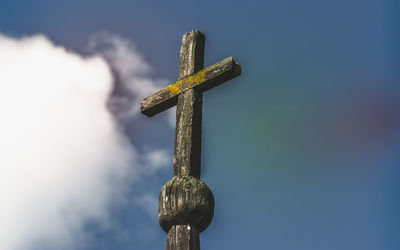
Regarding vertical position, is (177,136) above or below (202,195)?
above

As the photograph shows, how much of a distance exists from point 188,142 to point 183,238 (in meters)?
1.00

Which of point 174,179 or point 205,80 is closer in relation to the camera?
point 174,179

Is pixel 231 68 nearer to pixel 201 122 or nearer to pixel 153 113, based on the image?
pixel 201 122

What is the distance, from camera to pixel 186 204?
14.0ft

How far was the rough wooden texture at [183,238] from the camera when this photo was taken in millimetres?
4141

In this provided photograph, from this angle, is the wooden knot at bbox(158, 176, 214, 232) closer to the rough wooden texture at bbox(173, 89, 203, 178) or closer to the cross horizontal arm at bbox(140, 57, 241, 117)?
the rough wooden texture at bbox(173, 89, 203, 178)

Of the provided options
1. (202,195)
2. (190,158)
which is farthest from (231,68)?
(202,195)

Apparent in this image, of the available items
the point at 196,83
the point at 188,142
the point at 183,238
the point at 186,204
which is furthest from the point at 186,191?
the point at 196,83

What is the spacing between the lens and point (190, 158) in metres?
4.69

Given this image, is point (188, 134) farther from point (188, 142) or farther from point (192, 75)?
point (192, 75)

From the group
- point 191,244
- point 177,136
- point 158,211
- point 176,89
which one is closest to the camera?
point 191,244

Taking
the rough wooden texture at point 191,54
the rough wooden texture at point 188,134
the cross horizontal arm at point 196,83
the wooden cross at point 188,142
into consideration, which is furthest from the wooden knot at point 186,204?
the rough wooden texture at point 191,54

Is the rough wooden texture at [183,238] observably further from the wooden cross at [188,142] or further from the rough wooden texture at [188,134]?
the rough wooden texture at [188,134]

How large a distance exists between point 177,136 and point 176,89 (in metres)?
0.67
